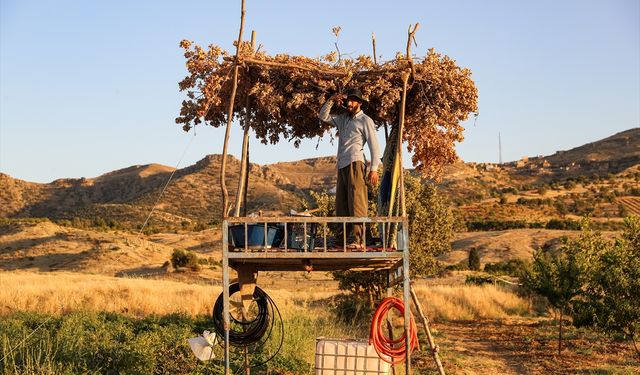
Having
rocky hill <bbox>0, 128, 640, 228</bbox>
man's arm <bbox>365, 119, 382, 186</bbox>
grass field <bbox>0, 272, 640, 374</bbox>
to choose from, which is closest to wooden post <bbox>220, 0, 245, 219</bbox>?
man's arm <bbox>365, 119, 382, 186</bbox>

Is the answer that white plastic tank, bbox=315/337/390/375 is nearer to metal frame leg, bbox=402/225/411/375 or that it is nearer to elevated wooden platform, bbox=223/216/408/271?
metal frame leg, bbox=402/225/411/375

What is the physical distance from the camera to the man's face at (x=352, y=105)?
407 inches

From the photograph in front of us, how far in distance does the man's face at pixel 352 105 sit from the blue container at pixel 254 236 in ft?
6.46

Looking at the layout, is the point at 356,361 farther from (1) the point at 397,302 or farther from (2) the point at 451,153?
(2) the point at 451,153

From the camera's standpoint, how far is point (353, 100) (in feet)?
33.9

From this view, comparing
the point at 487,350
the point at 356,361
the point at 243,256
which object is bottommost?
the point at 487,350

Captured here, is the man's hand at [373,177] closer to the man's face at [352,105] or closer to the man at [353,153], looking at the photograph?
the man at [353,153]

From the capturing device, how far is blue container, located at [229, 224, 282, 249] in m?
9.45

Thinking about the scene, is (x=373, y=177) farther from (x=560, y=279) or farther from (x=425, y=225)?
(x=425, y=225)

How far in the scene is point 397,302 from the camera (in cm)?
1014

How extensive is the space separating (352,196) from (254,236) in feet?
4.83

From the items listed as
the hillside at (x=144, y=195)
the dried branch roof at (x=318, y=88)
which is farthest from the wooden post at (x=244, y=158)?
the hillside at (x=144, y=195)

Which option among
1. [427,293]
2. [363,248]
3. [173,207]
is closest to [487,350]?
[427,293]

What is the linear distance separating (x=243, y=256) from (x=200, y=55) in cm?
284
